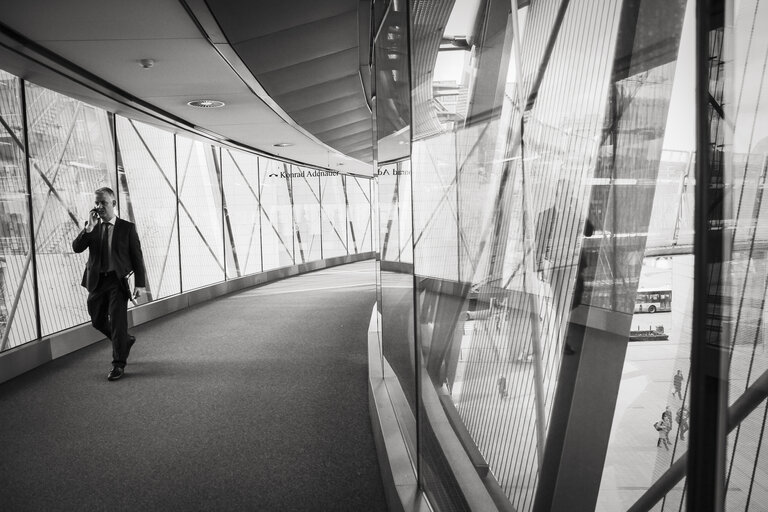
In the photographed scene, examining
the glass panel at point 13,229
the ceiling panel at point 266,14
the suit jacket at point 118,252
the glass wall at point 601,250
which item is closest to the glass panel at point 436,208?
the glass wall at point 601,250

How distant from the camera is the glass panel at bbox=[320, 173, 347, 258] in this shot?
17.5 m

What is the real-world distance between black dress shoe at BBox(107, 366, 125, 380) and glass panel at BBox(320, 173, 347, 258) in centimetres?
1266

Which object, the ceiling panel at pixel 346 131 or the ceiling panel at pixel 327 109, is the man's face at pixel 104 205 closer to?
the ceiling panel at pixel 327 109

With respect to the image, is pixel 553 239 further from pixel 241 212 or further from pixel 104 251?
pixel 241 212

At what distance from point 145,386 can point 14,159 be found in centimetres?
271

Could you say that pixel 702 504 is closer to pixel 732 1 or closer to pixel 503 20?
pixel 732 1

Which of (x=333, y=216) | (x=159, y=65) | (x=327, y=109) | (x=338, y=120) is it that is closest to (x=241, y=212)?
(x=338, y=120)

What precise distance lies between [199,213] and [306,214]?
5944 mm

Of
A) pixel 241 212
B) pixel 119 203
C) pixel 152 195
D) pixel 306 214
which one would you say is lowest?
pixel 306 214

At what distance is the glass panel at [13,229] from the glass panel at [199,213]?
4028 millimetres

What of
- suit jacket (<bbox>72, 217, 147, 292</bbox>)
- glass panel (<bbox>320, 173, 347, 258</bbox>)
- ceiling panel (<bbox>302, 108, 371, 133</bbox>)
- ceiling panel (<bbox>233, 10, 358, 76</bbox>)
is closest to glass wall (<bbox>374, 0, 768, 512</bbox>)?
ceiling panel (<bbox>233, 10, 358, 76</bbox>)

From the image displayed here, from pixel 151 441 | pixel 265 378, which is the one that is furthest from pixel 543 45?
pixel 265 378

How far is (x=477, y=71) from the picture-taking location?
4.70 feet

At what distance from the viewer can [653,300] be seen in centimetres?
65
